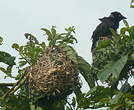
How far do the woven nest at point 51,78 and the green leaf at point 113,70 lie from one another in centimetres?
45

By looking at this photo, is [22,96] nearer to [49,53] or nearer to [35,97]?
[35,97]

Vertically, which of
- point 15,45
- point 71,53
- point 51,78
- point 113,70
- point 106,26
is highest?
point 106,26

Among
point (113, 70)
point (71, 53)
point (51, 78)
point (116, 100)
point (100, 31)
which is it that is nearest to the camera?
point (116, 100)

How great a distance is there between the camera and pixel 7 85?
3.36 meters

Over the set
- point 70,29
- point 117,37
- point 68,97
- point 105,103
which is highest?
point 70,29

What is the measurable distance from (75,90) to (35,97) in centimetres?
29

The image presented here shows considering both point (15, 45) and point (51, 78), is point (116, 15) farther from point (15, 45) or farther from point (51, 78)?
point (51, 78)

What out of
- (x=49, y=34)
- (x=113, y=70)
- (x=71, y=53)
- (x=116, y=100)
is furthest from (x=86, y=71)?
(x=116, y=100)

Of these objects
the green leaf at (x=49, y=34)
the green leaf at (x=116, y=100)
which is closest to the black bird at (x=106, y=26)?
the green leaf at (x=49, y=34)

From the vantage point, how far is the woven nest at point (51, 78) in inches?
131

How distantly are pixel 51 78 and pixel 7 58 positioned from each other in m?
0.49

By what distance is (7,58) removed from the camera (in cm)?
366

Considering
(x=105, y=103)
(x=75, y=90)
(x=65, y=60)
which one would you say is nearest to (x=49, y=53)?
(x=65, y=60)

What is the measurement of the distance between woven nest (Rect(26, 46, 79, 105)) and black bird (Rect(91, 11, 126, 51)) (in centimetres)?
141
